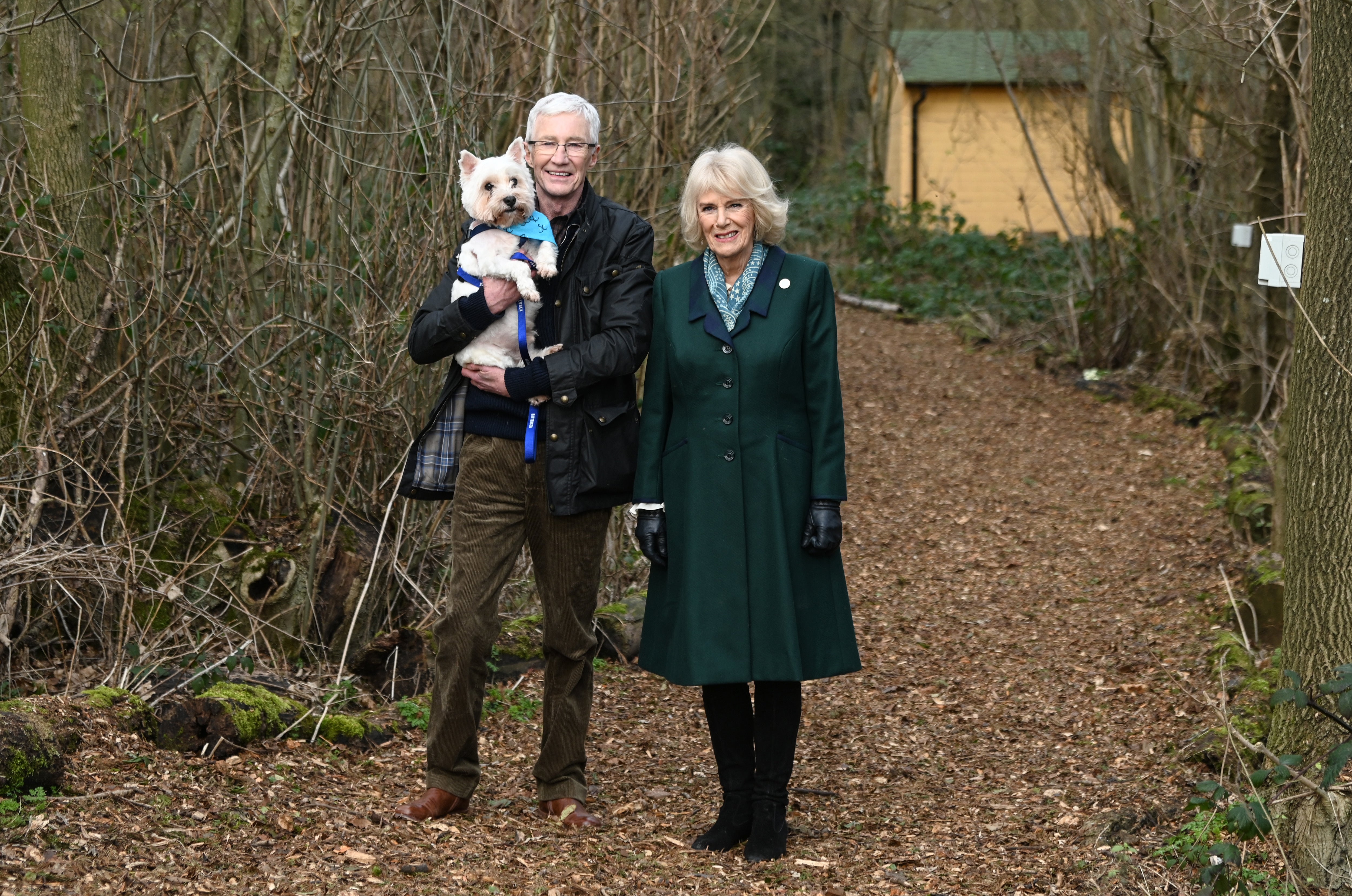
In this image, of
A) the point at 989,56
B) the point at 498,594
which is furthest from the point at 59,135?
the point at 989,56

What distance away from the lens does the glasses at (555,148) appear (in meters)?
3.99

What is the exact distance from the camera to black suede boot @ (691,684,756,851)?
13.4 feet

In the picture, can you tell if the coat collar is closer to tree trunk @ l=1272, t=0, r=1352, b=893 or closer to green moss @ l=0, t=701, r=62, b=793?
tree trunk @ l=1272, t=0, r=1352, b=893

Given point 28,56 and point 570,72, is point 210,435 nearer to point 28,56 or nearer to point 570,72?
point 28,56

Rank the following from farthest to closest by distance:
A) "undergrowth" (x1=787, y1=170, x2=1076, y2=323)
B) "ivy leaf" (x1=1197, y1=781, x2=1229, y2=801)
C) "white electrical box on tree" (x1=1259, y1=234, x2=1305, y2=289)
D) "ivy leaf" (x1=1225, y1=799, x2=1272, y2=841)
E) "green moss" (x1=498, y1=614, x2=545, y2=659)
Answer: "undergrowth" (x1=787, y1=170, x2=1076, y2=323) → "green moss" (x1=498, y1=614, x2=545, y2=659) → "white electrical box on tree" (x1=1259, y1=234, x2=1305, y2=289) → "ivy leaf" (x1=1197, y1=781, x2=1229, y2=801) → "ivy leaf" (x1=1225, y1=799, x2=1272, y2=841)

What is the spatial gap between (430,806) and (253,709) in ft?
3.03

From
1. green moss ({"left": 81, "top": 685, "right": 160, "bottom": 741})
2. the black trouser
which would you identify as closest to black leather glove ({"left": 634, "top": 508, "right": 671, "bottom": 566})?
the black trouser

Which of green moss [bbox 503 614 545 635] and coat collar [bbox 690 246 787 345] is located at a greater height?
coat collar [bbox 690 246 787 345]

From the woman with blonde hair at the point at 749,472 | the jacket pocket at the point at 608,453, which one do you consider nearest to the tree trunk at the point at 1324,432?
the woman with blonde hair at the point at 749,472

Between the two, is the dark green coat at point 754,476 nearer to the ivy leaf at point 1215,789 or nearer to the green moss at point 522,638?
the ivy leaf at point 1215,789

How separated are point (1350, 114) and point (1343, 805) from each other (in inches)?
81.0

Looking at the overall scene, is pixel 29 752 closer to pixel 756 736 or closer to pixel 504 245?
pixel 504 245

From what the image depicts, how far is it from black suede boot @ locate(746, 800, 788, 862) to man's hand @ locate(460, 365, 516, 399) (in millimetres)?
1516

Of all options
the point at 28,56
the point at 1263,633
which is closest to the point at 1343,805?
the point at 1263,633
